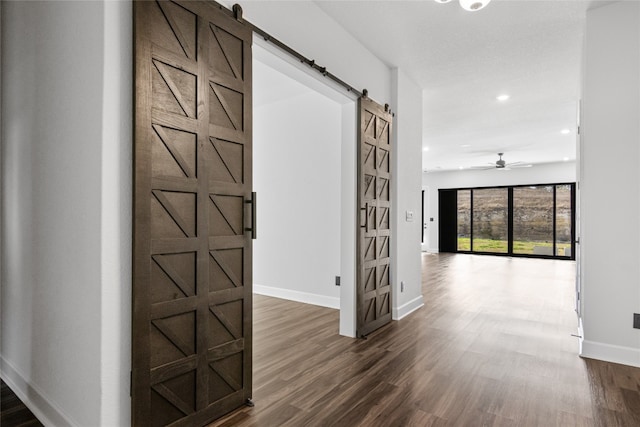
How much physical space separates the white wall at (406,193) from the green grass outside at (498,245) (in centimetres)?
790

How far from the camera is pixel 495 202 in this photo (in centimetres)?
1143

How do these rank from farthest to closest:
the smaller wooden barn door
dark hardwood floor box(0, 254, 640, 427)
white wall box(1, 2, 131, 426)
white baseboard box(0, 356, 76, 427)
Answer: the smaller wooden barn door
dark hardwood floor box(0, 254, 640, 427)
white baseboard box(0, 356, 76, 427)
white wall box(1, 2, 131, 426)

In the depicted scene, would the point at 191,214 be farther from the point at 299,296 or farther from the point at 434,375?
the point at 299,296

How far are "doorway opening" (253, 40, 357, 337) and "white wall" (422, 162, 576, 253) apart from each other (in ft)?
28.1

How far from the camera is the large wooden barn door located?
1.65m

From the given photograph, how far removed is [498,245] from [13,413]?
38.9ft

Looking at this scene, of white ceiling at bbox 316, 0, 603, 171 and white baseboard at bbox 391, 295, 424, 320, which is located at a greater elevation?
white ceiling at bbox 316, 0, 603, 171

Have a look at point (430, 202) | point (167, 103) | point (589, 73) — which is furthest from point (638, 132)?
point (430, 202)

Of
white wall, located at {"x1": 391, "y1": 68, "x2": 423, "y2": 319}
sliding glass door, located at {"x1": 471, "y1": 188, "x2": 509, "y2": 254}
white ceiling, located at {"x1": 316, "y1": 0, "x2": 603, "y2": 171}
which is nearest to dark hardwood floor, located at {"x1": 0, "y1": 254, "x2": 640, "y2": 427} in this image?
white wall, located at {"x1": 391, "y1": 68, "x2": 423, "y2": 319}

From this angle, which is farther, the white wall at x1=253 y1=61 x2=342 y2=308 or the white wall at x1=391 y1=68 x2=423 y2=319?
the white wall at x1=253 y1=61 x2=342 y2=308

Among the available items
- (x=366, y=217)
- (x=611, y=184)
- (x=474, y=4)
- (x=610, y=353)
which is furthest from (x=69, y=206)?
(x=610, y=353)

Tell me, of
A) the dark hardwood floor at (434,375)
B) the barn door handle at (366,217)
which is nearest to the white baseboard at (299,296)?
the dark hardwood floor at (434,375)

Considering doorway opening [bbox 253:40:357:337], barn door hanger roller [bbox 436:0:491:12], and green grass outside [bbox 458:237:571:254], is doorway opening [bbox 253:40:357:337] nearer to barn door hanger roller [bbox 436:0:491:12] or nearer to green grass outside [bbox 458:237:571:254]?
barn door hanger roller [bbox 436:0:491:12]

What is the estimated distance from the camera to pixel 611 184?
2.90m
